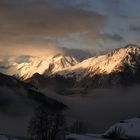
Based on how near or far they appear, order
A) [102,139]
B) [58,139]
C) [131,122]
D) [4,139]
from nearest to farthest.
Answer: [4,139] → [58,139] → [102,139] → [131,122]

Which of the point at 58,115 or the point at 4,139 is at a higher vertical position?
the point at 58,115

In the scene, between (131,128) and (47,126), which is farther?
(131,128)

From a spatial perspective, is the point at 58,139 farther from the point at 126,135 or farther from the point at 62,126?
the point at 126,135

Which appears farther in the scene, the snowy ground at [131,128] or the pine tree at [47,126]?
the snowy ground at [131,128]

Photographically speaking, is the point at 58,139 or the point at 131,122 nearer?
the point at 58,139

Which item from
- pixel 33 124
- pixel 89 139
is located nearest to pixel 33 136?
pixel 33 124

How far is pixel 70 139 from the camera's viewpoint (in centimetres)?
15338

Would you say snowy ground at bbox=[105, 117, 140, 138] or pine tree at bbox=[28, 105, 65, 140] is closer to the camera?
pine tree at bbox=[28, 105, 65, 140]

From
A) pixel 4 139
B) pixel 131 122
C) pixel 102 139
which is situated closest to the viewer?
pixel 4 139

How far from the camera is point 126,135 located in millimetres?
166375

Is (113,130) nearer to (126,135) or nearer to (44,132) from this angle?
(126,135)

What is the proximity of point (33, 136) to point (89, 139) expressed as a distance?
22.1 m

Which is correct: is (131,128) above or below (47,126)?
above

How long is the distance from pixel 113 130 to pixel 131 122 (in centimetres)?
1209
